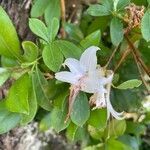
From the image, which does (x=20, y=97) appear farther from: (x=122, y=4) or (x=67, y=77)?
(x=122, y=4)

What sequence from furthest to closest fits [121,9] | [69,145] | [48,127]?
[69,145]
[48,127]
[121,9]

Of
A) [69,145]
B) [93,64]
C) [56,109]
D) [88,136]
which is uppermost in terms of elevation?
[93,64]

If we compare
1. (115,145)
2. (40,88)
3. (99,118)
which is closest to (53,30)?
(40,88)

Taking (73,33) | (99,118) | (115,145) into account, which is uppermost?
(73,33)

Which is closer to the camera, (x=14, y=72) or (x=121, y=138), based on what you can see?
(x=14, y=72)

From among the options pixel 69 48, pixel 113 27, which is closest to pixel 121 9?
pixel 113 27

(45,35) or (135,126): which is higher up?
(45,35)

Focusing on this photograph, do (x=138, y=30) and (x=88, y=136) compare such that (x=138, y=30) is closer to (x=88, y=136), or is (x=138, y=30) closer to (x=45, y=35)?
(x=45, y=35)

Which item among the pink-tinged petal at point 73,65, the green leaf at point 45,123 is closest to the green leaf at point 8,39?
the pink-tinged petal at point 73,65
